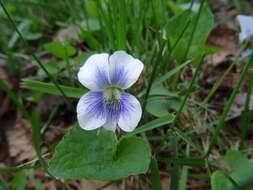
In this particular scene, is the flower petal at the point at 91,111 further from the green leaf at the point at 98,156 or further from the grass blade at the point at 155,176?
the grass blade at the point at 155,176

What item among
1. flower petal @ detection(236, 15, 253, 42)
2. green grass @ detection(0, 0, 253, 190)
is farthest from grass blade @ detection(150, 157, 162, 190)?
flower petal @ detection(236, 15, 253, 42)

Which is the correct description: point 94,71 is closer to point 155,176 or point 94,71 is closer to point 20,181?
point 155,176

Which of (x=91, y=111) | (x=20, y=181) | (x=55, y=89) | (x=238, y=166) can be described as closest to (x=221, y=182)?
(x=238, y=166)

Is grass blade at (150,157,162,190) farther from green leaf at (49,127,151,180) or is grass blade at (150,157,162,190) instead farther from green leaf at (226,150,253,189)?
green leaf at (226,150,253,189)

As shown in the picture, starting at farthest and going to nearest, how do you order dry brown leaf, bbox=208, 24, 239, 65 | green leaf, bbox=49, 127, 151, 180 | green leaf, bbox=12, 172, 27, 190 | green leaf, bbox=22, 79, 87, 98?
Result: dry brown leaf, bbox=208, 24, 239, 65, green leaf, bbox=12, 172, 27, 190, green leaf, bbox=22, 79, 87, 98, green leaf, bbox=49, 127, 151, 180

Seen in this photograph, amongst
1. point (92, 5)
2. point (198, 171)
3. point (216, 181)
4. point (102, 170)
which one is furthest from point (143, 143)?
point (92, 5)

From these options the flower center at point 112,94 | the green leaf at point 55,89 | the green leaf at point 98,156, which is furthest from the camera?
the green leaf at point 55,89

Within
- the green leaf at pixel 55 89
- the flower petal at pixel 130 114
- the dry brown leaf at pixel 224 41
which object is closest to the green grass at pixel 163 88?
the green leaf at pixel 55 89
